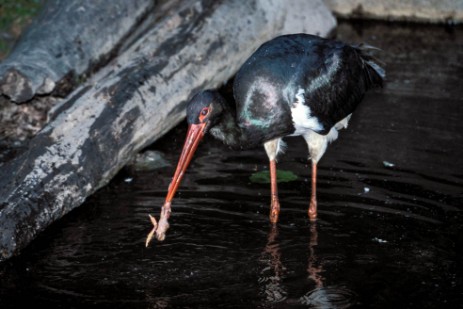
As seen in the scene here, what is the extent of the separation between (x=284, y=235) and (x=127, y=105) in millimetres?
1833

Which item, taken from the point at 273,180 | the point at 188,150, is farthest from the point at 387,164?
the point at 188,150

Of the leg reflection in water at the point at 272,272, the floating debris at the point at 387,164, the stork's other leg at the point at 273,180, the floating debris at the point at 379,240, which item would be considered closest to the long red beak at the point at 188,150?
the leg reflection in water at the point at 272,272

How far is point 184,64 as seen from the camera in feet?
24.9

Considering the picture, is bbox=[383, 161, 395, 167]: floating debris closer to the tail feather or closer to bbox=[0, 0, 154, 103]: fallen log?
the tail feather

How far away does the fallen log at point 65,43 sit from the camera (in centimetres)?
718

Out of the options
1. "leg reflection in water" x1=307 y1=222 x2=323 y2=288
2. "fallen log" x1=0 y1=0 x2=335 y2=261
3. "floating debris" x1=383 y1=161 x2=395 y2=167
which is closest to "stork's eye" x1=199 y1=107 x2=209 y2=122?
"leg reflection in water" x1=307 y1=222 x2=323 y2=288

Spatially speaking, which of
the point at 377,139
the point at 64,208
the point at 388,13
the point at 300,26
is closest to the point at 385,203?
Result: the point at 377,139

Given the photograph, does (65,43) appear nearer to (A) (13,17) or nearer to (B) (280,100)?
(A) (13,17)

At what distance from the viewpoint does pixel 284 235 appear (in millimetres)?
6008

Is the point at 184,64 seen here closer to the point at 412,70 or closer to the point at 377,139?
the point at 377,139

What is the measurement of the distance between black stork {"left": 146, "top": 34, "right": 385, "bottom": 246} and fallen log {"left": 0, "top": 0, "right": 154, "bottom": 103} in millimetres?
2114

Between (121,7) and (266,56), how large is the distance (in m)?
2.85

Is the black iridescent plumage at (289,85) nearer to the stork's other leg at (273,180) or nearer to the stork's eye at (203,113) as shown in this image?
the stork's eye at (203,113)

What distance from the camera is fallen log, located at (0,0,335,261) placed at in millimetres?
6008
